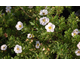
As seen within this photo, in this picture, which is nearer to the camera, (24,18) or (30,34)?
(30,34)

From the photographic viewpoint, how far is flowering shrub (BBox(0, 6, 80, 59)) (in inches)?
74.8

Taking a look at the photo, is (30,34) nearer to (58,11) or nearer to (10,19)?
(10,19)

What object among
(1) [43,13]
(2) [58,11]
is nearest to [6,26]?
(1) [43,13]

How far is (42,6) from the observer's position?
7.86 feet

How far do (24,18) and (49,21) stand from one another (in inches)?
Answer: 38.7

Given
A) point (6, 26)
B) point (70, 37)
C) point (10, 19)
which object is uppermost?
point (10, 19)

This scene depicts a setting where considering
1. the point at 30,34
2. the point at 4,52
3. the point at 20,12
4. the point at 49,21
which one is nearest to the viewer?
the point at 49,21

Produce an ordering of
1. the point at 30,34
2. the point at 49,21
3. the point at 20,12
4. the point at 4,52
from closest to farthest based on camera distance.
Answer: the point at 49,21 < the point at 30,34 < the point at 4,52 < the point at 20,12

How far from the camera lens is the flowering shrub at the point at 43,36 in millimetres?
1900

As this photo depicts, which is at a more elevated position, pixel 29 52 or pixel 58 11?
pixel 58 11

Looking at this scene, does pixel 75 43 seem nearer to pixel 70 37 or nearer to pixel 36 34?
pixel 70 37

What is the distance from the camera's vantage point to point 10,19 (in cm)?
240

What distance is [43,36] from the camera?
6.77 ft

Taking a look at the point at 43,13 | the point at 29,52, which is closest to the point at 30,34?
the point at 29,52
